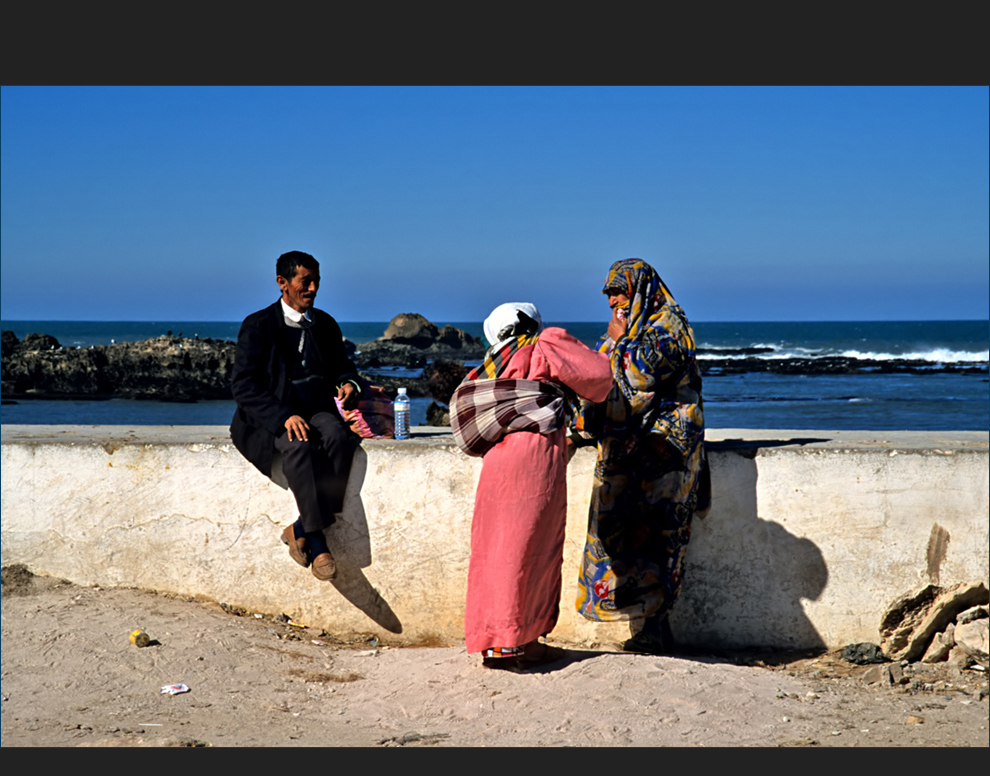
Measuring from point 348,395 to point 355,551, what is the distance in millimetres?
833

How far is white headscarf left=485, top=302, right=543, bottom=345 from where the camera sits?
4305 millimetres

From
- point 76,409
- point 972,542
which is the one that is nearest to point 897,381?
point 76,409

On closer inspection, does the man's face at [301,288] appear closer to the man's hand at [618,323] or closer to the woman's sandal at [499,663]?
the man's hand at [618,323]

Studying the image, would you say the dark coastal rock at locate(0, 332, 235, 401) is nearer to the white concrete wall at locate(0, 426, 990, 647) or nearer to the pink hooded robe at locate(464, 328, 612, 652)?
the white concrete wall at locate(0, 426, 990, 647)

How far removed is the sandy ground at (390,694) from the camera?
387cm

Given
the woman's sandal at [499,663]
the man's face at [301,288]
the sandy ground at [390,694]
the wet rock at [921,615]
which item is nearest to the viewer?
the sandy ground at [390,694]

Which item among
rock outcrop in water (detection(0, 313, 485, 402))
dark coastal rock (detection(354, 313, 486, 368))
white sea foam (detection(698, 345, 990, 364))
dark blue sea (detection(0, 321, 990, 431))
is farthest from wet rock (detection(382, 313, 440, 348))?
rock outcrop in water (detection(0, 313, 485, 402))

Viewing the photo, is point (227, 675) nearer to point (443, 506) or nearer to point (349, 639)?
point (349, 639)

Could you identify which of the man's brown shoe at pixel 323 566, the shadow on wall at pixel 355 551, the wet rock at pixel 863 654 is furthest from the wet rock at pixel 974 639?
the man's brown shoe at pixel 323 566

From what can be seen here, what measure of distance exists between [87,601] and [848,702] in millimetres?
3862

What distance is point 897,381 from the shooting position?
36.4 metres

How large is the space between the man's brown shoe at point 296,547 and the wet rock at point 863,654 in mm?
2781

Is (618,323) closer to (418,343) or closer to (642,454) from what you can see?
(642,454)

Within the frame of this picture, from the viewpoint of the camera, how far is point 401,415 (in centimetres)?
521
